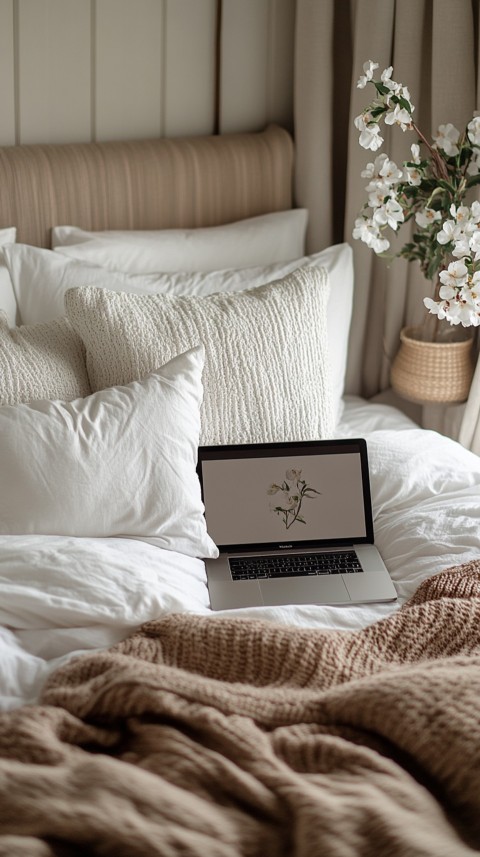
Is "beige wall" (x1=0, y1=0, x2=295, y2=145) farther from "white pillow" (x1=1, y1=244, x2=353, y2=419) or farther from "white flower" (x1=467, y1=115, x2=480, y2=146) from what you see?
"white flower" (x1=467, y1=115, x2=480, y2=146)

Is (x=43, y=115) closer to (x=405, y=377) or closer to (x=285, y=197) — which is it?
(x=285, y=197)

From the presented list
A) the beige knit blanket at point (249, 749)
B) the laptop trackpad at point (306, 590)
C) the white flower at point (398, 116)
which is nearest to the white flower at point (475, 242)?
the white flower at point (398, 116)

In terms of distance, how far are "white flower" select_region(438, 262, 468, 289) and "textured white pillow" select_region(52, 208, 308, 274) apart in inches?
22.1

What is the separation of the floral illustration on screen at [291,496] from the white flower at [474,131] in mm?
833

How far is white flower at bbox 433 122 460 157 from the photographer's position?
231 centimetres

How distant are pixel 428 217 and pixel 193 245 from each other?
583mm

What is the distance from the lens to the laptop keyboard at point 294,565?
189 centimetres

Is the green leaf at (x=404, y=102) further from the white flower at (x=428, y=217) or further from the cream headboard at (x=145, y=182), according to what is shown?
the cream headboard at (x=145, y=182)

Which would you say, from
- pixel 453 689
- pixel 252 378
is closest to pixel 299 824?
pixel 453 689

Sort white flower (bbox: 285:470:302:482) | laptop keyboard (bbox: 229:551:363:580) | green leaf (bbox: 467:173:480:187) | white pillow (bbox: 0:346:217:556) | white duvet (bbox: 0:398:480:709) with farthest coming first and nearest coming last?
1. green leaf (bbox: 467:173:480:187)
2. white flower (bbox: 285:470:302:482)
3. laptop keyboard (bbox: 229:551:363:580)
4. white pillow (bbox: 0:346:217:556)
5. white duvet (bbox: 0:398:480:709)

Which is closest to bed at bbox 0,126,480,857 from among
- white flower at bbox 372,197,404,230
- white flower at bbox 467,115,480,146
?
white flower at bbox 372,197,404,230

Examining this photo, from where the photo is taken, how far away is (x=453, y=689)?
4.27 ft

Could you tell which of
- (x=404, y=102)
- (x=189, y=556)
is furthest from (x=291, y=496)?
(x=404, y=102)

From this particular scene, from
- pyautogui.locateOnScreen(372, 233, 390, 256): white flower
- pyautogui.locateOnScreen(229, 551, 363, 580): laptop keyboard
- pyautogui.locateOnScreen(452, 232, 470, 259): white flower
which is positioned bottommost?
pyautogui.locateOnScreen(229, 551, 363, 580): laptop keyboard
